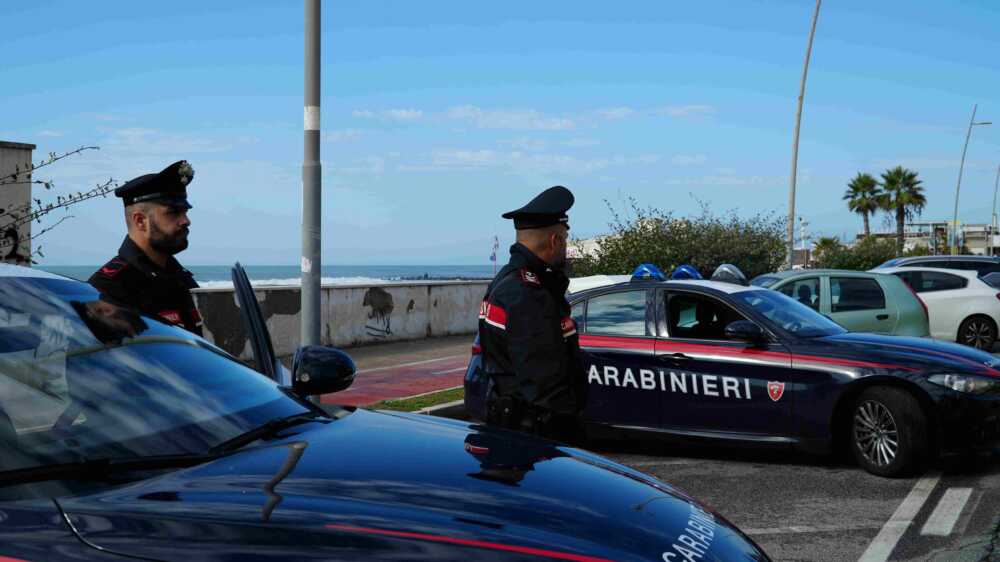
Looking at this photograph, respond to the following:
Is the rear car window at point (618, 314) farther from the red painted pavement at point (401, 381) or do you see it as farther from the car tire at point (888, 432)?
the red painted pavement at point (401, 381)

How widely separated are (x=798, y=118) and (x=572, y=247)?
7.95 m

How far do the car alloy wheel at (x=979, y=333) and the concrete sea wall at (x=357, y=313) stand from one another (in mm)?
8725

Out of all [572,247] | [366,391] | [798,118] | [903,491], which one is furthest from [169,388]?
[798,118]

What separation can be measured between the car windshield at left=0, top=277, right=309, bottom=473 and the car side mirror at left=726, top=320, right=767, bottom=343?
5.37 metres

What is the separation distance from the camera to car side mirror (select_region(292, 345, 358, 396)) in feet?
11.7

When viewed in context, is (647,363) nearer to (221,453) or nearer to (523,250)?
(523,250)

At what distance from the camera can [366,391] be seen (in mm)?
11945

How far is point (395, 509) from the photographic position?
7.42 ft

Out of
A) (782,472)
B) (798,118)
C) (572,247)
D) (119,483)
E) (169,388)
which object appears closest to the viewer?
(119,483)

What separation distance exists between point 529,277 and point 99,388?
2.35m

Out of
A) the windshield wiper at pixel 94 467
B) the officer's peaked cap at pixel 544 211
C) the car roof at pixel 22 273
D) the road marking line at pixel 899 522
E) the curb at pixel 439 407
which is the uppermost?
the officer's peaked cap at pixel 544 211

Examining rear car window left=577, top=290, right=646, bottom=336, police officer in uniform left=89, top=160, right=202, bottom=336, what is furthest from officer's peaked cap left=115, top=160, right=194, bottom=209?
rear car window left=577, top=290, right=646, bottom=336

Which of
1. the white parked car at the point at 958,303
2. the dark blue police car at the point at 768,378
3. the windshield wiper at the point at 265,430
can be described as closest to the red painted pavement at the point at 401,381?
the dark blue police car at the point at 768,378

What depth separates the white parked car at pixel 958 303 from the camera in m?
17.8
